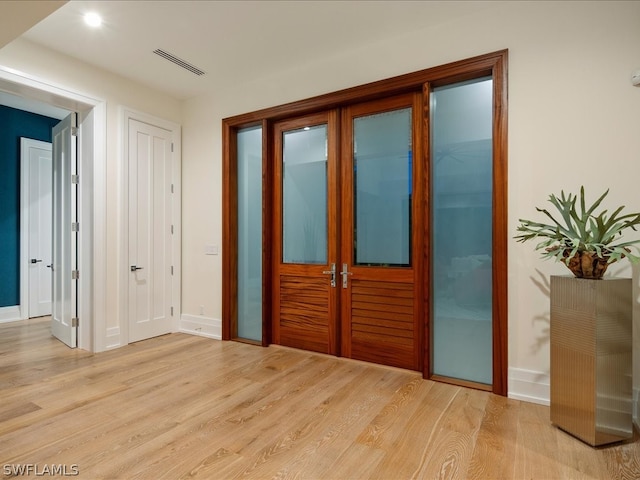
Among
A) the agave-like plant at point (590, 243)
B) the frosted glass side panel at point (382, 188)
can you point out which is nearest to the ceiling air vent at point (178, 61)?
the frosted glass side panel at point (382, 188)

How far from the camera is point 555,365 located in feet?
7.20

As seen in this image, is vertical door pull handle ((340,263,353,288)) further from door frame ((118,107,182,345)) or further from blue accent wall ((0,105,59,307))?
blue accent wall ((0,105,59,307))

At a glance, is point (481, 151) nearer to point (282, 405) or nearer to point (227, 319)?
point (282, 405)

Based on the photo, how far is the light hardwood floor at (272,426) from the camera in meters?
1.83

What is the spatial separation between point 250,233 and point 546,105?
10.4 feet

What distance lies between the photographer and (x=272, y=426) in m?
2.24

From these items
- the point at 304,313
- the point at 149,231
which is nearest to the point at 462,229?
the point at 304,313

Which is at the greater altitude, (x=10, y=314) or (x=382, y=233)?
(x=382, y=233)

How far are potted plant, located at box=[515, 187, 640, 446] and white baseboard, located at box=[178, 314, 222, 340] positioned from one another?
3495 millimetres

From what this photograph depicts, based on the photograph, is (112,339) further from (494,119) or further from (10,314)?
(494,119)

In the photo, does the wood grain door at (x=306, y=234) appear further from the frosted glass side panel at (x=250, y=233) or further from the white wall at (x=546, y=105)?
the white wall at (x=546, y=105)

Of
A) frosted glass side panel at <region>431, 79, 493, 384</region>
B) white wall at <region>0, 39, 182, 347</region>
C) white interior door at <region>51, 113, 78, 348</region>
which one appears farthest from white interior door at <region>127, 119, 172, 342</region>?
frosted glass side panel at <region>431, 79, 493, 384</region>

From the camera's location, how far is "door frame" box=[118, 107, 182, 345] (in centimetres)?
396

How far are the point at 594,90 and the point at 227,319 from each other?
406 cm
